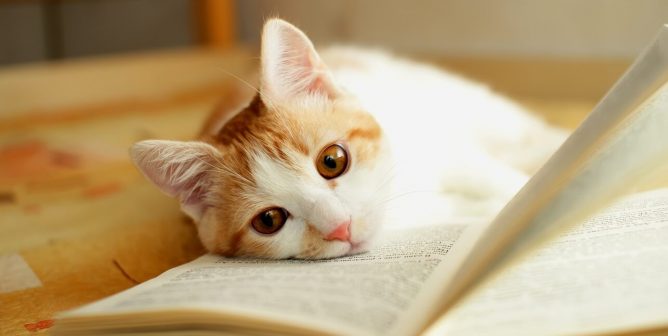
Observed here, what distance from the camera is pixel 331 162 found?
1002mm

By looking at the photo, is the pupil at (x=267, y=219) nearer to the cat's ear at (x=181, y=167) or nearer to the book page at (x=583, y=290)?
the cat's ear at (x=181, y=167)

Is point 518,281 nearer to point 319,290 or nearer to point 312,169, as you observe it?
point 319,290

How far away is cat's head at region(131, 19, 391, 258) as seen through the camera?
0.97m

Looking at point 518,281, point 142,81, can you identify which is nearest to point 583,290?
point 518,281

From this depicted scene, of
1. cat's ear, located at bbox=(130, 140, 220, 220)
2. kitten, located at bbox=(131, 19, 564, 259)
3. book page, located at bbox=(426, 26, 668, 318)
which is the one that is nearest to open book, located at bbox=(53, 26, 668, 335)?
book page, located at bbox=(426, 26, 668, 318)

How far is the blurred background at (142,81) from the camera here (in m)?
1.21

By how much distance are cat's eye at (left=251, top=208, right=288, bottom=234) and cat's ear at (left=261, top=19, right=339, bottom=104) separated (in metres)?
0.19

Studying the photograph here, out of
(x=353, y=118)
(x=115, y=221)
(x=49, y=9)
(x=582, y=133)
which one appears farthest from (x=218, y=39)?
(x=582, y=133)

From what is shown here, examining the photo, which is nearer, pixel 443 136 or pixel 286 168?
pixel 286 168

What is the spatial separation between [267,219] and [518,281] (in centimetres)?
39

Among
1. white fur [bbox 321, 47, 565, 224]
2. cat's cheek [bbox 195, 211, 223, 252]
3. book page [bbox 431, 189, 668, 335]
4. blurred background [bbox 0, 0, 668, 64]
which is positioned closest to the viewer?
book page [bbox 431, 189, 668, 335]

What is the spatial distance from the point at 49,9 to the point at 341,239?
8.85 feet

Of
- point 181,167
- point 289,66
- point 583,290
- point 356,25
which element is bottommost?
point 583,290

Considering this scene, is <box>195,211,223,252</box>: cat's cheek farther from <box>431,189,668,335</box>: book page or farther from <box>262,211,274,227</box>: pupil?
<box>431,189,668,335</box>: book page
